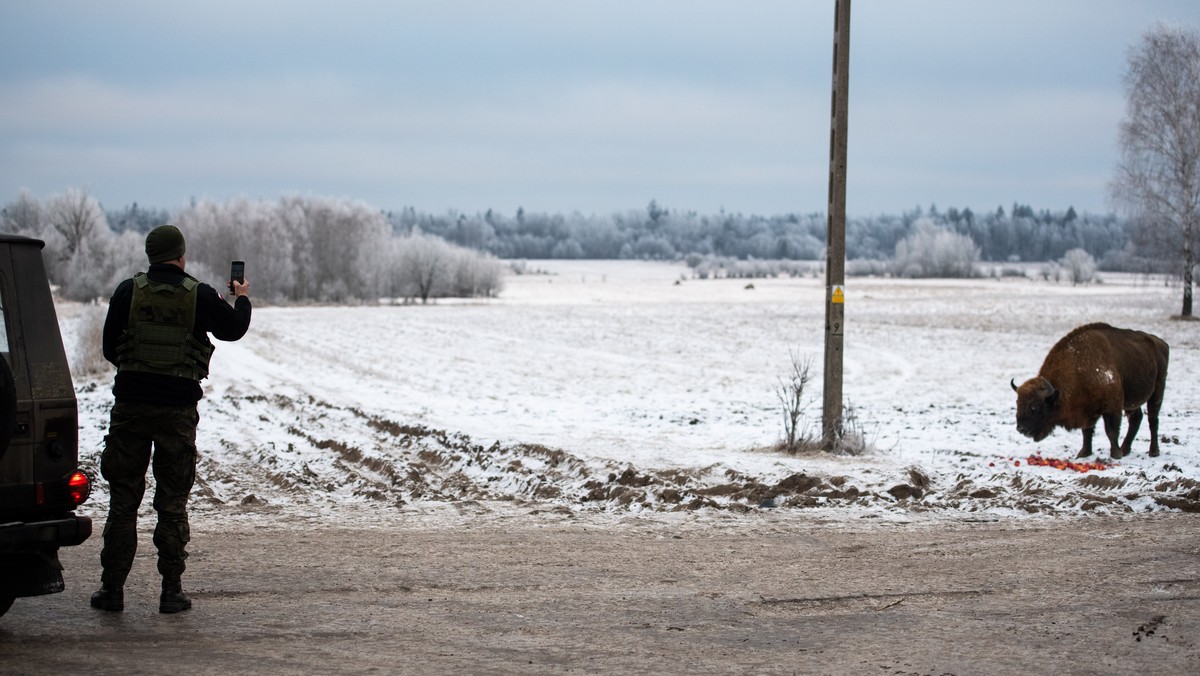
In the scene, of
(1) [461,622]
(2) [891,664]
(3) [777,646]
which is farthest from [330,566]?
(2) [891,664]

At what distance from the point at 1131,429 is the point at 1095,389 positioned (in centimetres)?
Result: 93

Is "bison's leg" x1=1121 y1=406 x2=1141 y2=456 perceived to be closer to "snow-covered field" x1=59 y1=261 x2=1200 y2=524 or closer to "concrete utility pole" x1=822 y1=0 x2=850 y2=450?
"snow-covered field" x1=59 y1=261 x2=1200 y2=524

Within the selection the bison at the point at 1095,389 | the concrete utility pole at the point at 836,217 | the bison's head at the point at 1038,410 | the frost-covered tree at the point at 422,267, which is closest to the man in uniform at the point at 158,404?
the concrete utility pole at the point at 836,217

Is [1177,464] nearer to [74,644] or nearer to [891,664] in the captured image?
A: [891,664]

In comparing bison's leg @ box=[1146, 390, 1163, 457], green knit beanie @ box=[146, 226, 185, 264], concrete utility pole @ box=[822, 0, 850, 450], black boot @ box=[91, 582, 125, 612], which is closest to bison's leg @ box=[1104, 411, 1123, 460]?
bison's leg @ box=[1146, 390, 1163, 457]

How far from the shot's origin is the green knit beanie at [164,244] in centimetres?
671

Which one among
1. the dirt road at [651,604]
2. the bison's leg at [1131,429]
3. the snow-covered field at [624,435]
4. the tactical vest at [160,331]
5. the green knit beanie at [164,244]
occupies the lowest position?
the snow-covered field at [624,435]

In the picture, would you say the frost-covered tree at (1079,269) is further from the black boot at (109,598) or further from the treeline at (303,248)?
the black boot at (109,598)

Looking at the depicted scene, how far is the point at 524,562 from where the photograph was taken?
8.19 meters

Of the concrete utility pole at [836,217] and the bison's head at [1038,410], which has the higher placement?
the concrete utility pole at [836,217]

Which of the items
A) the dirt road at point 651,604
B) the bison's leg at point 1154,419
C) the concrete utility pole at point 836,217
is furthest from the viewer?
the concrete utility pole at point 836,217

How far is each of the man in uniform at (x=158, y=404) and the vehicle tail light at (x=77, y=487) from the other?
345 millimetres

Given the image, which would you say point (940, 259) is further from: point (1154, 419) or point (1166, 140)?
point (1154, 419)

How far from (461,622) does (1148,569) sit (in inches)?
191
